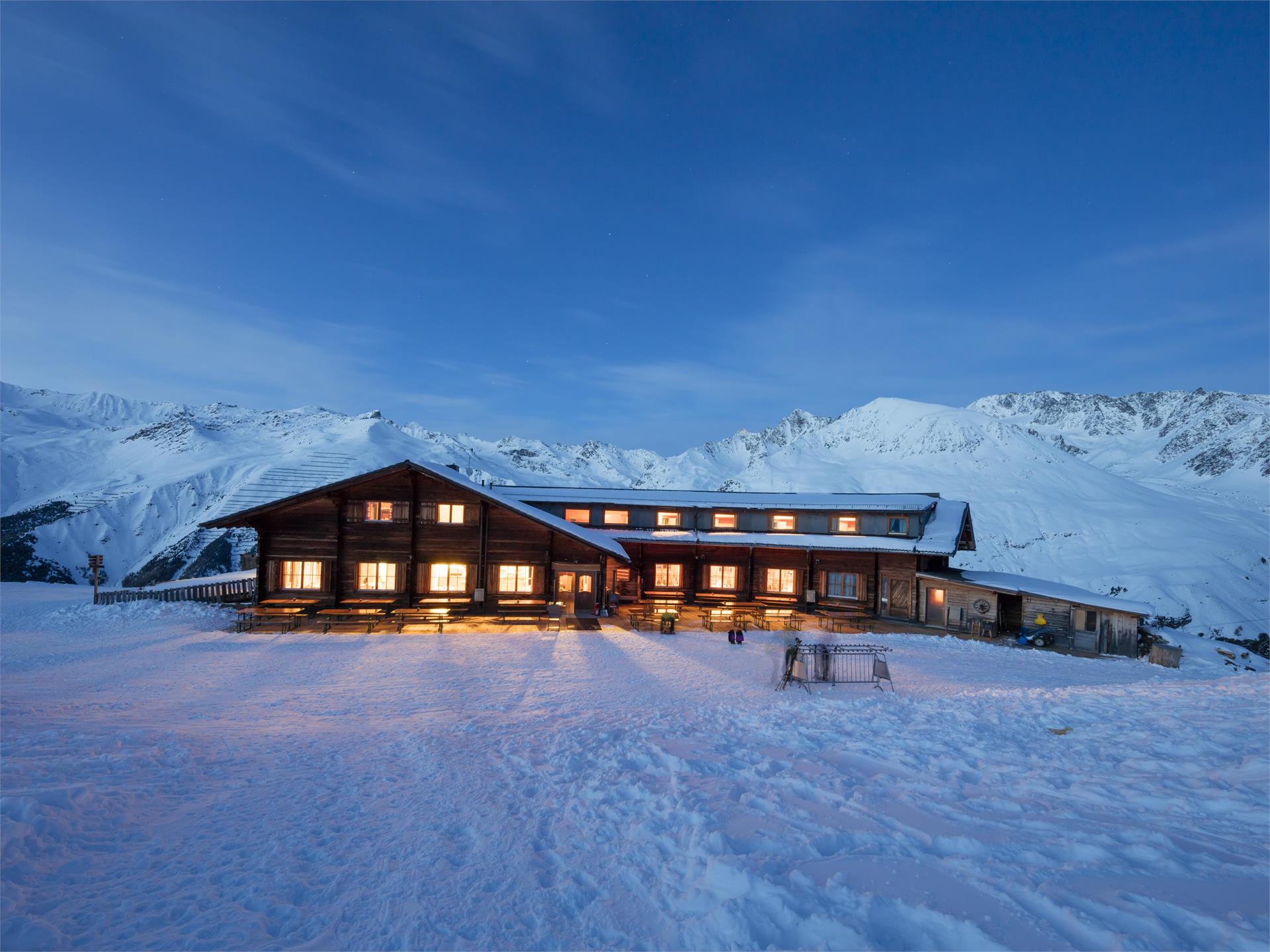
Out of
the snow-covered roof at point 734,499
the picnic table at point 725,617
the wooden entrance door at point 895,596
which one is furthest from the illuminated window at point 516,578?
the wooden entrance door at point 895,596

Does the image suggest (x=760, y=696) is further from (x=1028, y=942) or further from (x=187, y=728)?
(x=187, y=728)

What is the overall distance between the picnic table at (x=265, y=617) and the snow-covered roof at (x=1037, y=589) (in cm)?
2694

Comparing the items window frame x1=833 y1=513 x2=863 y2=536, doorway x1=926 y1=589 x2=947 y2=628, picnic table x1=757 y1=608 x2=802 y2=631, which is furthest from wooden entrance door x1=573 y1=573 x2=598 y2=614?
doorway x1=926 y1=589 x2=947 y2=628

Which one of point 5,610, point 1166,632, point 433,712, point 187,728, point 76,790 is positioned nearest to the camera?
point 76,790

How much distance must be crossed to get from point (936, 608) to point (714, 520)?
12.2 m

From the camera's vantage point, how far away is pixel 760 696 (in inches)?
491

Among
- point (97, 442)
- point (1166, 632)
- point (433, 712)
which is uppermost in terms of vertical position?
point (97, 442)

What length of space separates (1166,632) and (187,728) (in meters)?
40.3

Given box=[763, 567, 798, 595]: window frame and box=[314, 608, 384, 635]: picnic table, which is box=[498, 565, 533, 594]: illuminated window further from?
box=[763, 567, 798, 595]: window frame

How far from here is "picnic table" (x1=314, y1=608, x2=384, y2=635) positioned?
20609 millimetres

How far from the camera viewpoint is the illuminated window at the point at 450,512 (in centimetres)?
2356

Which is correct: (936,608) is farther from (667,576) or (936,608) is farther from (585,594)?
(585,594)

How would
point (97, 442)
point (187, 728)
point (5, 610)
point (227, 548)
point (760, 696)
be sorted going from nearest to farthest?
1. point (187, 728)
2. point (760, 696)
3. point (5, 610)
4. point (227, 548)
5. point (97, 442)

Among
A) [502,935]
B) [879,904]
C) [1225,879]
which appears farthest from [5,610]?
[1225,879]
